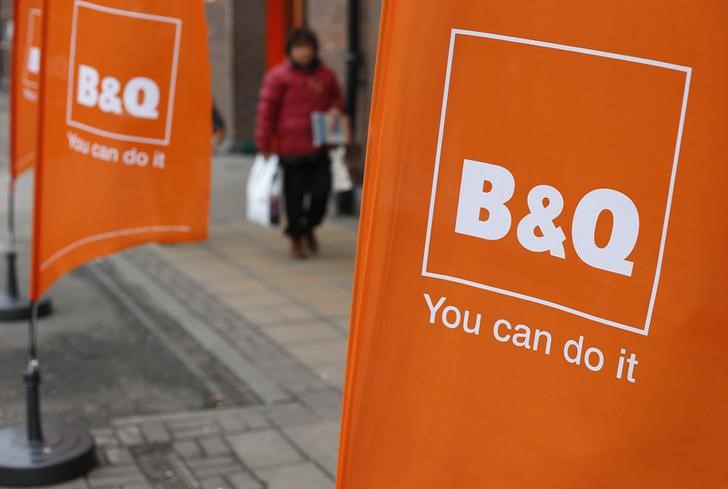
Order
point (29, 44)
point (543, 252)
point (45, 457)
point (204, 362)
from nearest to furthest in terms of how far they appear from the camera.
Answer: point (543, 252) < point (45, 457) < point (204, 362) < point (29, 44)

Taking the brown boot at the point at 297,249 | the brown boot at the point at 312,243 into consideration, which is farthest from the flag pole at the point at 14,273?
the brown boot at the point at 312,243

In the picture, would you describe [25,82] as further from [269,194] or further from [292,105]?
[269,194]

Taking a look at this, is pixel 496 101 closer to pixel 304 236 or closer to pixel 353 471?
pixel 353 471

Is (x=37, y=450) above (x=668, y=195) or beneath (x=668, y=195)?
beneath

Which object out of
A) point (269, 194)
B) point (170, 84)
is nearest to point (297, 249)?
point (269, 194)

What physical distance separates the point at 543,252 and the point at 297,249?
6.98m

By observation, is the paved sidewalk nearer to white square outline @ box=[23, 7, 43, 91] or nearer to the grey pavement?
the grey pavement

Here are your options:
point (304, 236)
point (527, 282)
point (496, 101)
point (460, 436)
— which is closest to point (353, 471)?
point (460, 436)

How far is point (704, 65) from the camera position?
1736mm

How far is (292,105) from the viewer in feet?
28.0

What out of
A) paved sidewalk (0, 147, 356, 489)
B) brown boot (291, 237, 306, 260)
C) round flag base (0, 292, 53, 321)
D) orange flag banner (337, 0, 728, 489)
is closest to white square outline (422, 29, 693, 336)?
orange flag banner (337, 0, 728, 489)

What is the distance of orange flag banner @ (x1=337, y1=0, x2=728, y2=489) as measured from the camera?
5.85 ft

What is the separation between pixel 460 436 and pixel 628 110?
27.5 inches

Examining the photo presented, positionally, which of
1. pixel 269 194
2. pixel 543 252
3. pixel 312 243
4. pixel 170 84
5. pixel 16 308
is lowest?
pixel 16 308
